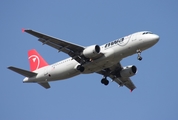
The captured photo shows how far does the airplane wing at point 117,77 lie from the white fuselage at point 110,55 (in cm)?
528

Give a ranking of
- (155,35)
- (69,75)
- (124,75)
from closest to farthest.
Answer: (155,35)
(69,75)
(124,75)

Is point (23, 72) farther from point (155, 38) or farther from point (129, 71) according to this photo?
point (155, 38)

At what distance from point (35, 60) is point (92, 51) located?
13663 mm

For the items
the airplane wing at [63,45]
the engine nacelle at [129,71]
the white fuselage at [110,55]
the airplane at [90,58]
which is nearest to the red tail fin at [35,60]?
the airplane at [90,58]

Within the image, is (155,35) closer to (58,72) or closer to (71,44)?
(71,44)

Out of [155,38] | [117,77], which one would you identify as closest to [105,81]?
[117,77]

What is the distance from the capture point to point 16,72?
48.9 metres

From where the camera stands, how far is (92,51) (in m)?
44.9

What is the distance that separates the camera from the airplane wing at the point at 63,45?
44.9 m

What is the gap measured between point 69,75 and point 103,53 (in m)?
5.75

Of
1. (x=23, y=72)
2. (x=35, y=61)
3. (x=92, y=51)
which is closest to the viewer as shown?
(x=92, y=51)

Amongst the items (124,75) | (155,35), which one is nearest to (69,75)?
(124,75)

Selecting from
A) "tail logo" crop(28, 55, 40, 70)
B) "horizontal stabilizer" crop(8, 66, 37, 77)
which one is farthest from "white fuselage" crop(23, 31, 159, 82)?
"tail logo" crop(28, 55, 40, 70)

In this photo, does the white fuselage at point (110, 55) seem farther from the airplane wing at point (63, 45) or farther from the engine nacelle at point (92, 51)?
the airplane wing at point (63, 45)
